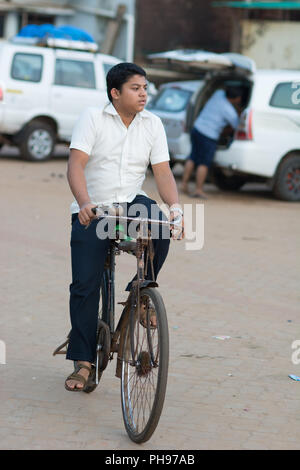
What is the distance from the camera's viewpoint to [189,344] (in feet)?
20.7

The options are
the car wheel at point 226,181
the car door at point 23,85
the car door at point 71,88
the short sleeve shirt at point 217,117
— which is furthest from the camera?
the car door at point 71,88

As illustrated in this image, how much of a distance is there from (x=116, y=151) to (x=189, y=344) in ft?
5.97

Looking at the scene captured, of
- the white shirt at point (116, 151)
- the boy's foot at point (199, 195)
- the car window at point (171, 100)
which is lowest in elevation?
the boy's foot at point (199, 195)

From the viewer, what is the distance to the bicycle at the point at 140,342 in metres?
4.40

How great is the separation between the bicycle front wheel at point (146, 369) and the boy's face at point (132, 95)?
38.2 inches

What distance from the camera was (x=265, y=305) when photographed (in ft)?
24.8

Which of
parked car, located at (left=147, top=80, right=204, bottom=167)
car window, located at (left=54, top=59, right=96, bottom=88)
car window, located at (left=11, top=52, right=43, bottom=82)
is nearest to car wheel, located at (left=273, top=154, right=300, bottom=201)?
parked car, located at (left=147, top=80, right=204, bottom=167)

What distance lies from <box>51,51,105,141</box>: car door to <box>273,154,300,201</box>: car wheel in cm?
509

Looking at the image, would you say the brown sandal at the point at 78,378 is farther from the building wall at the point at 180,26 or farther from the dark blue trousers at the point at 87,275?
the building wall at the point at 180,26

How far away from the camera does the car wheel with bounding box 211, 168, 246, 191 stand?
15.0 m

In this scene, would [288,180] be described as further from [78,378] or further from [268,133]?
[78,378]

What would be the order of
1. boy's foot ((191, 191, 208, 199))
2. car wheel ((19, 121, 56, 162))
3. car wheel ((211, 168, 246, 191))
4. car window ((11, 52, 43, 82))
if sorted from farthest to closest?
car wheel ((19, 121, 56, 162)), car window ((11, 52, 43, 82)), car wheel ((211, 168, 246, 191)), boy's foot ((191, 191, 208, 199))

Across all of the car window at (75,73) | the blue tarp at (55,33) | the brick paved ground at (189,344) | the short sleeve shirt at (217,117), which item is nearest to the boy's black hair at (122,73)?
the brick paved ground at (189,344)

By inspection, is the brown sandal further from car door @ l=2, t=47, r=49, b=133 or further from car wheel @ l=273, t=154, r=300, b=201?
car door @ l=2, t=47, r=49, b=133
